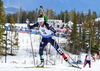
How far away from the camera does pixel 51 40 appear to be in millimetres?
7137

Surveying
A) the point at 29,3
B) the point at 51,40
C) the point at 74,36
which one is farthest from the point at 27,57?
the point at 51,40

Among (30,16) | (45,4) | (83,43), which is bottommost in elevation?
(83,43)

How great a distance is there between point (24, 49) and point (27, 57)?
432 centimetres

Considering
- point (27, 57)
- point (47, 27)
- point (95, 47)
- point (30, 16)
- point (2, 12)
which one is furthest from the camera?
point (30, 16)

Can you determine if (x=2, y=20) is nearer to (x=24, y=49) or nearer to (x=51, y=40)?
(x=24, y=49)

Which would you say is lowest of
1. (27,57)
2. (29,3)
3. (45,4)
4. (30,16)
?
(27,57)

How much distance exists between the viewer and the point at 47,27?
23.2ft

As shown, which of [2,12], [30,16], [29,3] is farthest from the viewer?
[30,16]

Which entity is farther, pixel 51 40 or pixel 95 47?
pixel 95 47

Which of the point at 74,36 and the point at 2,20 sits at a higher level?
the point at 2,20

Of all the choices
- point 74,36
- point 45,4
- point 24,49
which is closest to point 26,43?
point 24,49

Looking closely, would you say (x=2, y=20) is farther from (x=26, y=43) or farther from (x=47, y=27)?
(x=47, y=27)

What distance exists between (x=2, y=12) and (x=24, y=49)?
369 inches

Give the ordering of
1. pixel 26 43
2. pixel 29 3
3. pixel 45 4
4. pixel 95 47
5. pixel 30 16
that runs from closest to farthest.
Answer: pixel 29 3 < pixel 45 4 < pixel 95 47 < pixel 26 43 < pixel 30 16
